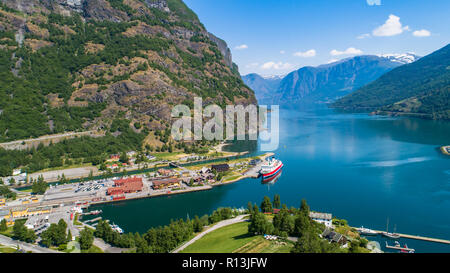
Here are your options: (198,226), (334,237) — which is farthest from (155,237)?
(334,237)

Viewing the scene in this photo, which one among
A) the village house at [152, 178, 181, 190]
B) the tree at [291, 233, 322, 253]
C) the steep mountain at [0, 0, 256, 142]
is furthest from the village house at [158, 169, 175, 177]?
the tree at [291, 233, 322, 253]

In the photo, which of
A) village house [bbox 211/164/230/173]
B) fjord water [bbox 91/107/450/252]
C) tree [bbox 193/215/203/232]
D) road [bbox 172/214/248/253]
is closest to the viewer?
road [bbox 172/214/248/253]

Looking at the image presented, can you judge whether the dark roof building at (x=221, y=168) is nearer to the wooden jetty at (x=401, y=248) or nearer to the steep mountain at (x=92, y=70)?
the steep mountain at (x=92, y=70)

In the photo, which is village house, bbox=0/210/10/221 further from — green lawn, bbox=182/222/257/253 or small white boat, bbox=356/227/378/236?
small white boat, bbox=356/227/378/236

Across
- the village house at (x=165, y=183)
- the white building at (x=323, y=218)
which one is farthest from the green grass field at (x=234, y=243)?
the village house at (x=165, y=183)

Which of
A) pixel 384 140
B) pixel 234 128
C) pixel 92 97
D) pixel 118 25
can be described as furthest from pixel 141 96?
pixel 384 140

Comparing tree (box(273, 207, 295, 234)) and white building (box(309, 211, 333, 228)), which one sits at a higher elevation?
tree (box(273, 207, 295, 234))

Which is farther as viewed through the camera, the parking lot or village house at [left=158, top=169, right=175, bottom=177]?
village house at [left=158, top=169, right=175, bottom=177]
